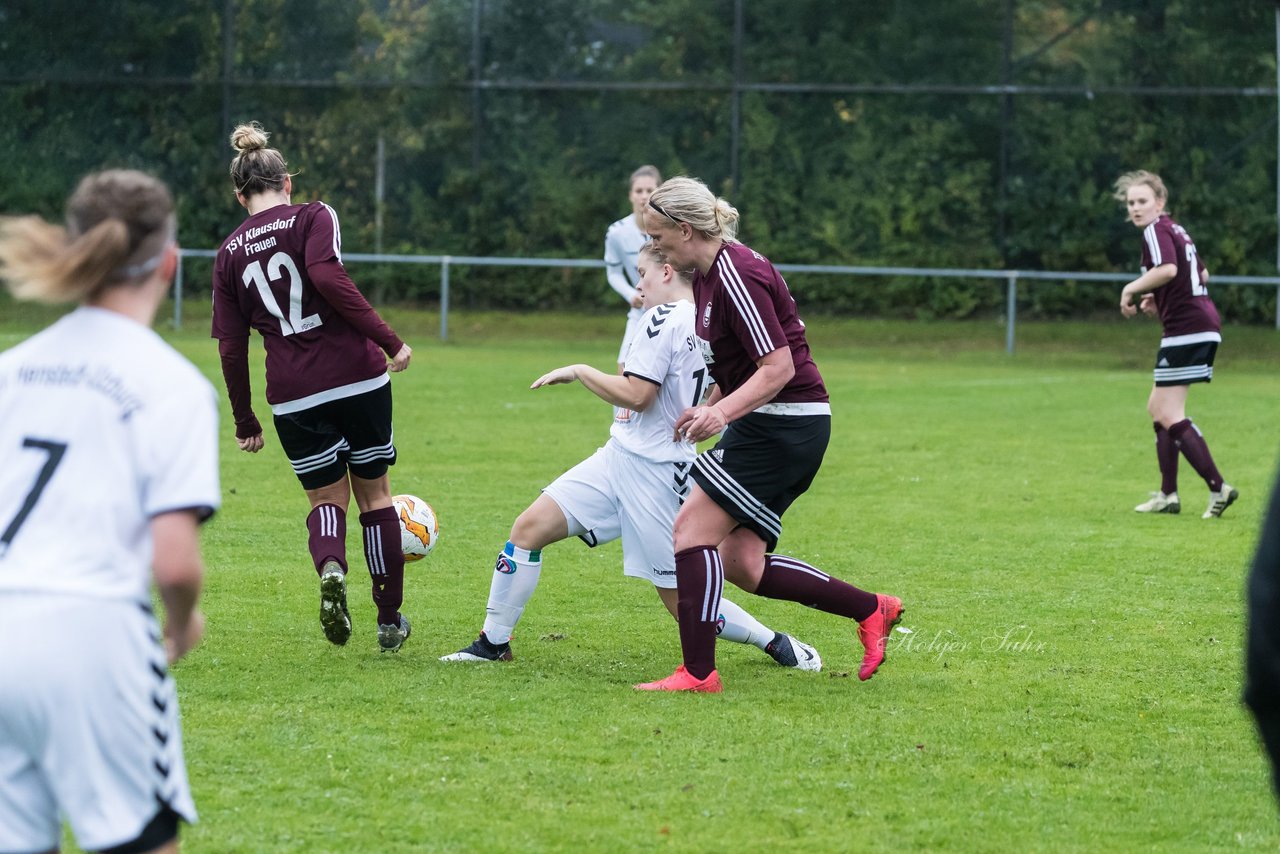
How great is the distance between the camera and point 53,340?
2662 mm

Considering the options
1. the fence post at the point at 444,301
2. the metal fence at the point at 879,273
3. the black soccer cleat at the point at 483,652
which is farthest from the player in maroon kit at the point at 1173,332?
the fence post at the point at 444,301

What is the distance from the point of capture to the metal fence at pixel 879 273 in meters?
20.4

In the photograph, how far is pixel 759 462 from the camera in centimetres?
535

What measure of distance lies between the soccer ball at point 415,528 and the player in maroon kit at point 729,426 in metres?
1.51

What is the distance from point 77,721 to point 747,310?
2.96m

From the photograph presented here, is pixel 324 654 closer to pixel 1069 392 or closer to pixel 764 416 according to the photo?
pixel 764 416

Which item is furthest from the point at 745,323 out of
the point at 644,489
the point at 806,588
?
the point at 806,588

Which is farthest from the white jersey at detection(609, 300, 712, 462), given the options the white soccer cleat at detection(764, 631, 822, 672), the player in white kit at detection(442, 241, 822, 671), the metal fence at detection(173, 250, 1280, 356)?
the metal fence at detection(173, 250, 1280, 356)

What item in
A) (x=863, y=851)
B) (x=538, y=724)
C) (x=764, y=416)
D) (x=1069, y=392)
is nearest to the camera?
(x=863, y=851)

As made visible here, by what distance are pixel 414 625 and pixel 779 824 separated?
2707 mm

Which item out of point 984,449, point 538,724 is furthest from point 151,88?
point 538,724

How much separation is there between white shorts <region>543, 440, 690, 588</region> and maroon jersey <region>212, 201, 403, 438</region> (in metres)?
0.85

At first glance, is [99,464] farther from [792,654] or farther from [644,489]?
[792,654]

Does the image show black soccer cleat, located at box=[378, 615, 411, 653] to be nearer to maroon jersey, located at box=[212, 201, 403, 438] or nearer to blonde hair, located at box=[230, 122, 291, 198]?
maroon jersey, located at box=[212, 201, 403, 438]
